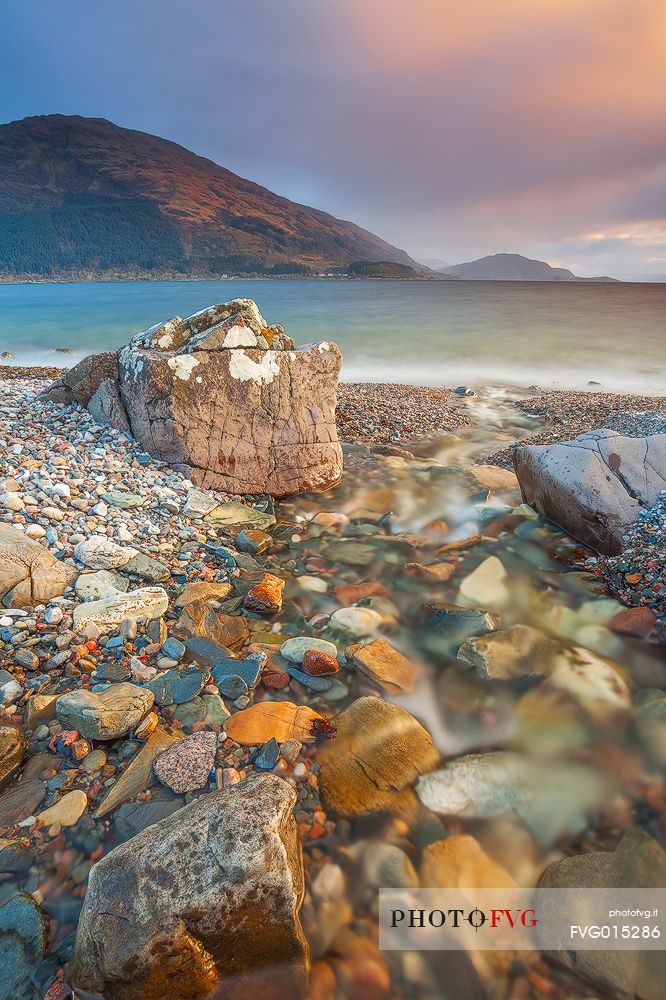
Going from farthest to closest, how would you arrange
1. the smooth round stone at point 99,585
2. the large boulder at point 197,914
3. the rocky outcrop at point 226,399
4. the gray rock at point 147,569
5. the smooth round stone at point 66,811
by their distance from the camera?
the rocky outcrop at point 226,399, the gray rock at point 147,569, the smooth round stone at point 99,585, the smooth round stone at point 66,811, the large boulder at point 197,914

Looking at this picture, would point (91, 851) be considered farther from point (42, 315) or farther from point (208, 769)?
point (42, 315)

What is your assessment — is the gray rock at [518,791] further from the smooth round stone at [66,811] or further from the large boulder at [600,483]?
the large boulder at [600,483]

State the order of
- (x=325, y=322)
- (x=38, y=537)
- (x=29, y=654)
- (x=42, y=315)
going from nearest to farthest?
(x=29, y=654)
(x=38, y=537)
(x=325, y=322)
(x=42, y=315)

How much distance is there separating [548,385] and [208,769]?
53.3 feet

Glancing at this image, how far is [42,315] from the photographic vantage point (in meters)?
37.6

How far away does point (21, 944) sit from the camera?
2055mm

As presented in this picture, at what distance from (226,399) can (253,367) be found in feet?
2.08

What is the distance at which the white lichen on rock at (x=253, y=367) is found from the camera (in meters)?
6.68

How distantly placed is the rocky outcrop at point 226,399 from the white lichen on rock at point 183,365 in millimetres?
13

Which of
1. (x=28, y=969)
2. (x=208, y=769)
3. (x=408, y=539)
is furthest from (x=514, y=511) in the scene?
(x=28, y=969)

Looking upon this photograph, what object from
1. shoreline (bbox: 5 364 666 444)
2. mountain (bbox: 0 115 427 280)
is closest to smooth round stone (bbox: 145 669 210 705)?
shoreline (bbox: 5 364 666 444)

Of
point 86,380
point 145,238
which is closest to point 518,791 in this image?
point 86,380

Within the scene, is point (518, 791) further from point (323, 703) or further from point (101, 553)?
point (101, 553)

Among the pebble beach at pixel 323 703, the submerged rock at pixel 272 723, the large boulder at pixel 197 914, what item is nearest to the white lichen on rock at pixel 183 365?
the pebble beach at pixel 323 703
